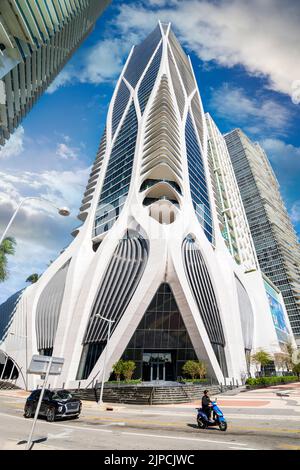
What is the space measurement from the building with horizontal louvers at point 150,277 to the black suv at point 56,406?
10070 millimetres

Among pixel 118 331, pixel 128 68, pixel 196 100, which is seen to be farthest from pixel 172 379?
pixel 128 68

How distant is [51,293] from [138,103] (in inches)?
2150

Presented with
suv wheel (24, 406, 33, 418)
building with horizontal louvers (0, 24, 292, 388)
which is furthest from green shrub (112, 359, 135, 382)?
suv wheel (24, 406, 33, 418)

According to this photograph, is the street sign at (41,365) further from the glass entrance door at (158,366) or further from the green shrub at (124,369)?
the glass entrance door at (158,366)

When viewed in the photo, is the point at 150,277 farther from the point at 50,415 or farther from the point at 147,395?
the point at 50,415

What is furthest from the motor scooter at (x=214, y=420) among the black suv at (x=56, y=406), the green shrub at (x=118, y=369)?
the green shrub at (x=118, y=369)

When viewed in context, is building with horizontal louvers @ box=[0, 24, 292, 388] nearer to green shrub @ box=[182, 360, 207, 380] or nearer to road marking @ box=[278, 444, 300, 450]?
green shrub @ box=[182, 360, 207, 380]

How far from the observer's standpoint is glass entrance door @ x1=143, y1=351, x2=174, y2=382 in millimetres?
35656

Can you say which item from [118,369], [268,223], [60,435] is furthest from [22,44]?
[268,223]

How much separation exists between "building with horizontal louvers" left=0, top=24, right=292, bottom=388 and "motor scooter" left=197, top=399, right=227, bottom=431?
50.3 ft

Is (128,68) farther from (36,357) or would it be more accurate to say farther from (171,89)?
(36,357)

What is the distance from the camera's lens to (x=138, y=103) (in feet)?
239

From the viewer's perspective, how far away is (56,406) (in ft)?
44.9

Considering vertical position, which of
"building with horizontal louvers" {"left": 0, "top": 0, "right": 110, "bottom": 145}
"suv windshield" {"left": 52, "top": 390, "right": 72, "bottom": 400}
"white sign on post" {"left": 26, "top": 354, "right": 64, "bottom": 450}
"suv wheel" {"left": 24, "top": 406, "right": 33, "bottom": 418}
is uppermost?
"building with horizontal louvers" {"left": 0, "top": 0, "right": 110, "bottom": 145}
